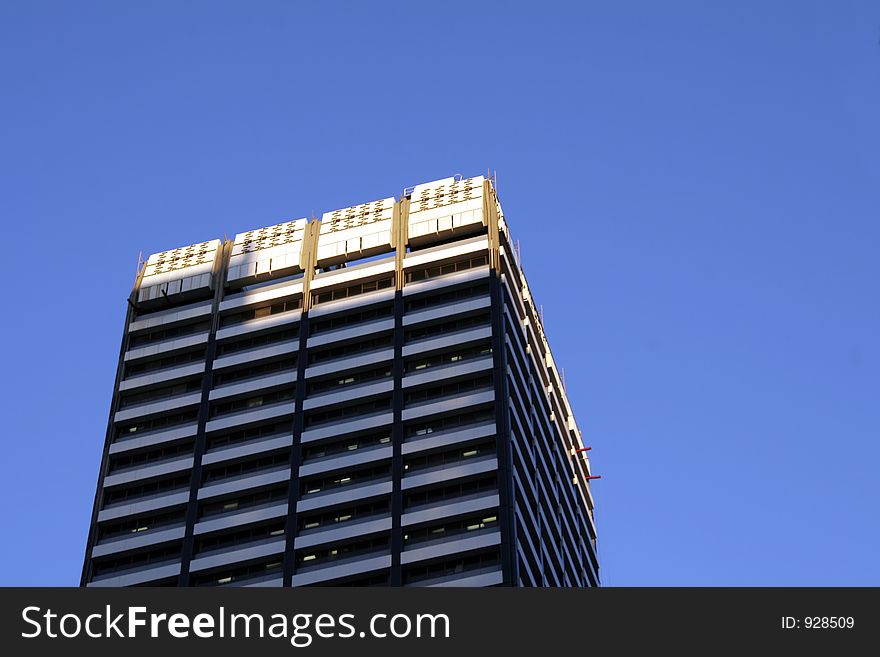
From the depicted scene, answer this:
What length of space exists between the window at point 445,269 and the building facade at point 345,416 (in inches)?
7.7

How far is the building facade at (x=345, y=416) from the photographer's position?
12788 centimetres

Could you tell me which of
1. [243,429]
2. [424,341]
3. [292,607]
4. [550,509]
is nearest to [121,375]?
[243,429]

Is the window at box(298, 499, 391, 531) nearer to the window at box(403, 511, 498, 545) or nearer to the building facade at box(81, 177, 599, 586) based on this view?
the building facade at box(81, 177, 599, 586)

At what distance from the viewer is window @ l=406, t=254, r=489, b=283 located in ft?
487

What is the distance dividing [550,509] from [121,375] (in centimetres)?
4868

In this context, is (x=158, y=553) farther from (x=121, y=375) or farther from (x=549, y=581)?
(x=549, y=581)

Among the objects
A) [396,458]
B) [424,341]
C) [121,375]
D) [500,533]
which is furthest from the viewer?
[121,375]

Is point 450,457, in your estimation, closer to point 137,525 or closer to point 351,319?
point 351,319

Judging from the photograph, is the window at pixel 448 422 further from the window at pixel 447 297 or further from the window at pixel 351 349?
the window at pixel 447 297

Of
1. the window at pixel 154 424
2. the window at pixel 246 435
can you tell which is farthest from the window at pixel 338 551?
the window at pixel 154 424

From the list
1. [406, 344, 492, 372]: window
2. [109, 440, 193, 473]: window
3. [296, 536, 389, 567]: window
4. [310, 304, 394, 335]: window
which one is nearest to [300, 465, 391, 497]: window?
[296, 536, 389, 567]: window

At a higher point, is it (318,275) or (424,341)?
(318,275)

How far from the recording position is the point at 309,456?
136375mm

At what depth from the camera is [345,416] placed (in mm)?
139125
